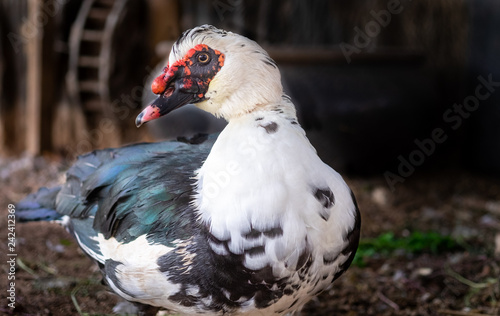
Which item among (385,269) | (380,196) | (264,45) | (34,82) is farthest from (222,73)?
(34,82)

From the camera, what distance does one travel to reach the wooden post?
4.50 meters

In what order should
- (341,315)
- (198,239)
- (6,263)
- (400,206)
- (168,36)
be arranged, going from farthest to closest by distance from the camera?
(168,36), (400,206), (6,263), (341,315), (198,239)

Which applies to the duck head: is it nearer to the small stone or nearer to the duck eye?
the duck eye

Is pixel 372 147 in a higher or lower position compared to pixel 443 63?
lower

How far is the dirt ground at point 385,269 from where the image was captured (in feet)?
7.86

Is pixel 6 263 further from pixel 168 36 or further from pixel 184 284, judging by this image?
pixel 168 36

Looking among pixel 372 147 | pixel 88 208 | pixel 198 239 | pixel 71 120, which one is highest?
pixel 198 239

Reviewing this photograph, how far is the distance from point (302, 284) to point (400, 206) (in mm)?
2340

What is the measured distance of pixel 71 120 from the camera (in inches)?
196

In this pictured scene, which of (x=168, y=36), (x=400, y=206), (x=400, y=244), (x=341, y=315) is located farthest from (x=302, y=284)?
(x=168, y=36)

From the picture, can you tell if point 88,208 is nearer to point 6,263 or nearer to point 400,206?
point 6,263

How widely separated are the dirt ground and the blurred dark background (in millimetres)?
607

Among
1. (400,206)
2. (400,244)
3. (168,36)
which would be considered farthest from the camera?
(168,36)

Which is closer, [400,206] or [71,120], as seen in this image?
[400,206]
